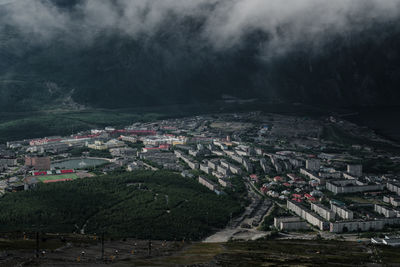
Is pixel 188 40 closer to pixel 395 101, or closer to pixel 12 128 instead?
pixel 395 101

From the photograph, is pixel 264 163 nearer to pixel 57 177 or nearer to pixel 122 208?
pixel 57 177

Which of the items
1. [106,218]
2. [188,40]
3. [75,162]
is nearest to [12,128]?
[75,162]

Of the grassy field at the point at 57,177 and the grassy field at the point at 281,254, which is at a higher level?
the grassy field at the point at 57,177

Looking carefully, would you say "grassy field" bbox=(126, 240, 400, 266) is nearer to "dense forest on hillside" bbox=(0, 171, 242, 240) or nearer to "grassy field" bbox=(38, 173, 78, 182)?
"dense forest on hillside" bbox=(0, 171, 242, 240)

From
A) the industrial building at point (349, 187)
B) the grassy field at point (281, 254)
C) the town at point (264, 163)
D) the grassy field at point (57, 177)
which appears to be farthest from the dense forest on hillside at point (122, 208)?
the industrial building at point (349, 187)

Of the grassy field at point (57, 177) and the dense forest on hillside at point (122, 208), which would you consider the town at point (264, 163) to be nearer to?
the grassy field at point (57, 177)
